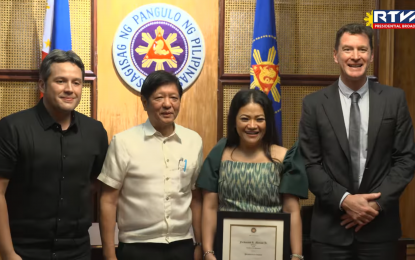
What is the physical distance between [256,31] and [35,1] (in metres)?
1.77

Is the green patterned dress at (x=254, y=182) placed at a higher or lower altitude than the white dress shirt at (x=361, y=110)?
lower

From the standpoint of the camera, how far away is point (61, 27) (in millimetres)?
3830

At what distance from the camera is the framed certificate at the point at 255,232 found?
2.43m

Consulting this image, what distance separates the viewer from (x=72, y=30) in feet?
13.5

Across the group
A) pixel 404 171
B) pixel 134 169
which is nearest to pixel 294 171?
pixel 404 171

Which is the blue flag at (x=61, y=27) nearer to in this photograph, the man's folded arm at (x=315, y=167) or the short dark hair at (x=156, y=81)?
the short dark hair at (x=156, y=81)

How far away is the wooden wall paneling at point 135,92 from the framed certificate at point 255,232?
1868 millimetres

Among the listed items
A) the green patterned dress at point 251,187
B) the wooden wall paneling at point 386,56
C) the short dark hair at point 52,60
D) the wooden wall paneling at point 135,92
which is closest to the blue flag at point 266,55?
Result: the wooden wall paneling at point 135,92

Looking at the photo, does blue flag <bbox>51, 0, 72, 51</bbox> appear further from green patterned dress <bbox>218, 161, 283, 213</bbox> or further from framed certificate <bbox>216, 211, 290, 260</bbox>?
framed certificate <bbox>216, 211, 290, 260</bbox>

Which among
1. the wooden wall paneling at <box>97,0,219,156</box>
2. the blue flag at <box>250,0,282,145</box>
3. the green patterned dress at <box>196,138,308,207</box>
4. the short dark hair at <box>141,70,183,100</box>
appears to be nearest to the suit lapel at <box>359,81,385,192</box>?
the green patterned dress at <box>196,138,308,207</box>

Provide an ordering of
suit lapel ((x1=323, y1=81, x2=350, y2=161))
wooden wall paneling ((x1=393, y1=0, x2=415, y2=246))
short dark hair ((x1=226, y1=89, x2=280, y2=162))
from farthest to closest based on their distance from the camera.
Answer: wooden wall paneling ((x1=393, y1=0, x2=415, y2=246)), suit lapel ((x1=323, y1=81, x2=350, y2=161)), short dark hair ((x1=226, y1=89, x2=280, y2=162))

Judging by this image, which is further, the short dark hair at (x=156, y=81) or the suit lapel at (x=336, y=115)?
the suit lapel at (x=336, y=115)

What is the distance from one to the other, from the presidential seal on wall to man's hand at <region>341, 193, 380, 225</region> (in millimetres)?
1962

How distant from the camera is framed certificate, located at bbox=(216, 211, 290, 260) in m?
2.43
